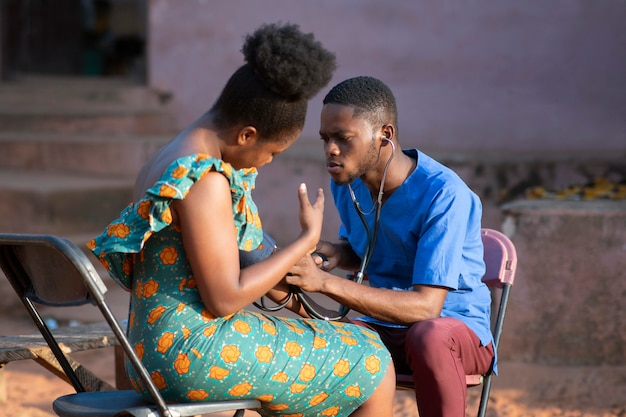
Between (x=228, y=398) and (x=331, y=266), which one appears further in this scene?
(x=331, y=266)

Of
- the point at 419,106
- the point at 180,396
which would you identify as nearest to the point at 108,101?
the point at 419,106

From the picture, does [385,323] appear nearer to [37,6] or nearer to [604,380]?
[604,380]

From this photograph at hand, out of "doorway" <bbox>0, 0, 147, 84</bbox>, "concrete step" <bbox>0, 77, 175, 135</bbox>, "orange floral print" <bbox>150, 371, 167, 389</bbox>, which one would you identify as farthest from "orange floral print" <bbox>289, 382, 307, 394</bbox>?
"doorway" <bbox>0, 0, 147, 84</bbox>

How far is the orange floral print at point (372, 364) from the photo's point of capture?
2357mm

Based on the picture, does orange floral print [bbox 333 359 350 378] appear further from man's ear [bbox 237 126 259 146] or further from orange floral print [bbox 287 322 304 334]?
man's ear [bbox 237 126 259 146]

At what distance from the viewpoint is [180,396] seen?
226cm

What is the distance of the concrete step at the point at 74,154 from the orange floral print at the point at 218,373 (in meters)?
5.29

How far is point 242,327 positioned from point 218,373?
0.14 metres

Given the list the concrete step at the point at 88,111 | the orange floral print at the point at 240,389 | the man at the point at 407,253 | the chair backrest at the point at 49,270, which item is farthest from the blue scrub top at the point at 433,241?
the concrete step at the point at 88,111

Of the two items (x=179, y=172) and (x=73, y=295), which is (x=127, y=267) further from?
(x=179, y=172)

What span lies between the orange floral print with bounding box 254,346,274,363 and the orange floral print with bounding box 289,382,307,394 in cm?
10

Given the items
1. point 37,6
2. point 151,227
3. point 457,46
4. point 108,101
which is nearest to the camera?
point 151,227

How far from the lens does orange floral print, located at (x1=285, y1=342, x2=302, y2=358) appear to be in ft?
7.56

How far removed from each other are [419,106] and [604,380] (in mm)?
3262
